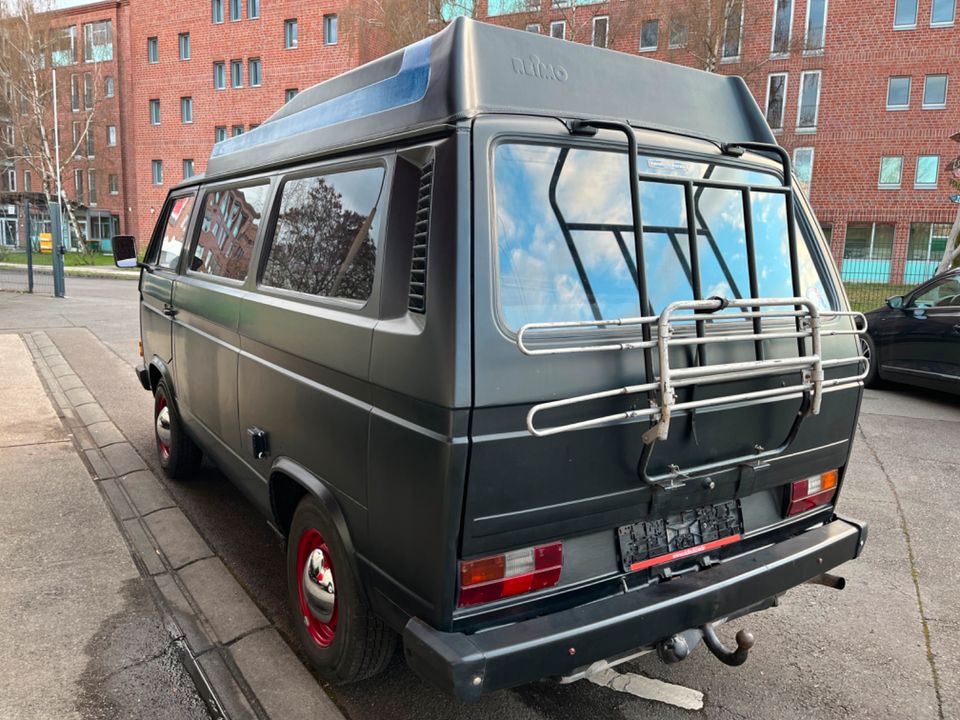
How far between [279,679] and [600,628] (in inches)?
55.7

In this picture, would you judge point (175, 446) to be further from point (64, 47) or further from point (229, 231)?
point (64, 47)

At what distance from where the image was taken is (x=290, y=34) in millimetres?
38594

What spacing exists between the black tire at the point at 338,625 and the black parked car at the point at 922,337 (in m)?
7.67

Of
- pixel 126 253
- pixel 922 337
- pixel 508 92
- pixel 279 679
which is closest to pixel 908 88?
pixel 922 337

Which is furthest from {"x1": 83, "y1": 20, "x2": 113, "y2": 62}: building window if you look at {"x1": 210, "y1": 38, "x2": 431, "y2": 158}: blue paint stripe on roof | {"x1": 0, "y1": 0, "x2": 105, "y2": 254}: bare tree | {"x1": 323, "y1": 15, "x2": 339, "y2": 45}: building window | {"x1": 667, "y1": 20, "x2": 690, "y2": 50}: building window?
{"x1": 210, "y1": 38, "x2": 431, "y2": 158}: blue paint stripe on roof

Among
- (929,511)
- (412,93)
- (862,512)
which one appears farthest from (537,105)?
(929,511)

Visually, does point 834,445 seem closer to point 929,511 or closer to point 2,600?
point 929,511

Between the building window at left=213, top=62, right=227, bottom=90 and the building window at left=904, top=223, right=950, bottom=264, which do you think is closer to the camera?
the building window at left=904, top=223, right=950, bottom=264

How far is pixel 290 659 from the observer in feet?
10.0

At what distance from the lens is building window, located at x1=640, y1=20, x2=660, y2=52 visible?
30.7m

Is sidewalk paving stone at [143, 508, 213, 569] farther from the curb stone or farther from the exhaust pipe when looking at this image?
the exhaust pipe

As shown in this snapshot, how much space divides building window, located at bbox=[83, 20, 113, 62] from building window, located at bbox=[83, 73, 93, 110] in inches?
43.5

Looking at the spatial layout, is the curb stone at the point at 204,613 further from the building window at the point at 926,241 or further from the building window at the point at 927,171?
the building window at the point at 927,171

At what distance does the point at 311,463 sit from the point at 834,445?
2141 millimetres
